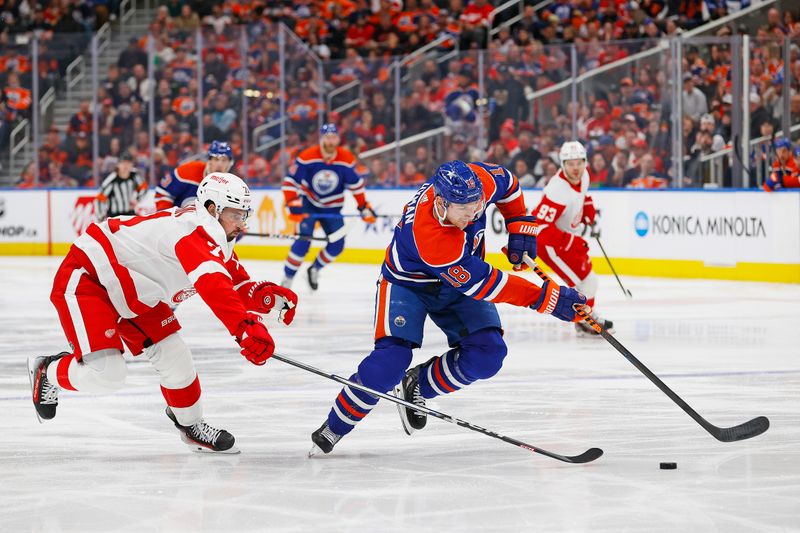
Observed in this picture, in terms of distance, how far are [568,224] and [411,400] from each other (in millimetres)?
3561

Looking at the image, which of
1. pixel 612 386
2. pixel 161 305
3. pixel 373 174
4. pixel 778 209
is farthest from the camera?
pixel 373 174

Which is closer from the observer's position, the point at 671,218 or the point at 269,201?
the point at 671,218

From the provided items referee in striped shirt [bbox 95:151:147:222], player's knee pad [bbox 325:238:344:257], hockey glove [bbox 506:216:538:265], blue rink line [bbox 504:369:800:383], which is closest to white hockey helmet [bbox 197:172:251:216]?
hockey glove [bbox 506:216:538:265]

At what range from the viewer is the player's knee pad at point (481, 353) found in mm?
4699

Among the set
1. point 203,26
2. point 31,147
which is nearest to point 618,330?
point 31,147

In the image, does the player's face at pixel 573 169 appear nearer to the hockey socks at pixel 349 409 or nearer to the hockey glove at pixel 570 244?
the hockey glove at pixel 570 244

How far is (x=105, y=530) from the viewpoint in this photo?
3.58 meters

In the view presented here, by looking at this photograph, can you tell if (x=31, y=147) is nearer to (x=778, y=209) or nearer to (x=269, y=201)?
(x=269, y=201)

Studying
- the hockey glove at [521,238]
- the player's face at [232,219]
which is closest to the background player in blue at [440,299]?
the hockey glove at [521,238]

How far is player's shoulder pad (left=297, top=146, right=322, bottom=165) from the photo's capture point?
11344 millimetres

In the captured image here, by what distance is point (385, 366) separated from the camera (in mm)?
4535

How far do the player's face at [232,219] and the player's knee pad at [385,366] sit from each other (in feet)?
1.97

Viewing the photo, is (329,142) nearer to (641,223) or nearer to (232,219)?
(641,223)

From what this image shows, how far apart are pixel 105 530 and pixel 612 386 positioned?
3070 mm
